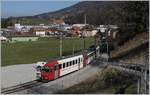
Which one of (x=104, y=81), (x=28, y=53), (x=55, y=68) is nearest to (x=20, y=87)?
(x=55, y=68)

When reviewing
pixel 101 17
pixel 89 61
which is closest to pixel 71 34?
pixel 101 17

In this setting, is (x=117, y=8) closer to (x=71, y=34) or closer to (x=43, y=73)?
(x=43, y=73)

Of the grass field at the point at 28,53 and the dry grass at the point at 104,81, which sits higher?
the dry grass at the point at 104,81

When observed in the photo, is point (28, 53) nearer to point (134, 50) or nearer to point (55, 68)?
point (134, 50)

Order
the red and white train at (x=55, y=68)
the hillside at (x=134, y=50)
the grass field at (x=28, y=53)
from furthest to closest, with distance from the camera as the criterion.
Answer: the grass field at (x=28, y=53) < the hillside at (x=134, y=50) < the red and white train at (x=55, y=68)

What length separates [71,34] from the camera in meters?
143

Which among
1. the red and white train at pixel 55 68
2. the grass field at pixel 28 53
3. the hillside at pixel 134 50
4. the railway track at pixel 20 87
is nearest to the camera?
the railway track at pixel 20 87

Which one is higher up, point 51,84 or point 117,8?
point 117,8

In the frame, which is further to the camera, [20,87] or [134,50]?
[134,50]

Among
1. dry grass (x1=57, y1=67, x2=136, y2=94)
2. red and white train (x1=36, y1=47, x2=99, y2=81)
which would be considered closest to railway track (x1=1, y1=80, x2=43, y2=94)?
red and white train (x1=36, y1=47, x2=99, y2=81)

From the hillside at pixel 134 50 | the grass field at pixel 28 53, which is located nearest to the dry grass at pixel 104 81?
the hillside at pixel 134 50

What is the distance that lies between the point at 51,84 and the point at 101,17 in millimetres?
69292

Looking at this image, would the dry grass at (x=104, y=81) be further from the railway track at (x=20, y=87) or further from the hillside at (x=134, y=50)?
the hillside at (x=134, y=50)

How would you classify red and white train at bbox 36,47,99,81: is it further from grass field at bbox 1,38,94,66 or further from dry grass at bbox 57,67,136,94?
grass field at bbox 1,38,94,66
